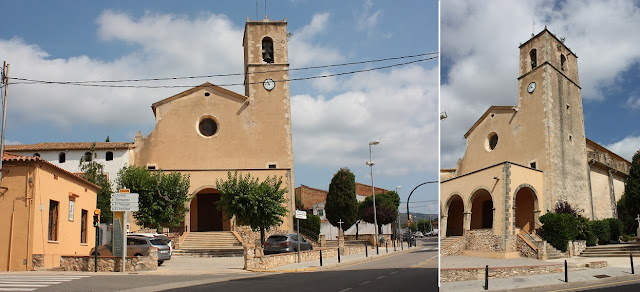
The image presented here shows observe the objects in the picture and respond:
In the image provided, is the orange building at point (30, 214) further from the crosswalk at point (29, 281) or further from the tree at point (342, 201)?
the tree at point (342, 201)

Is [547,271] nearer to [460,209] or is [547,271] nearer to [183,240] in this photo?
[460,209]

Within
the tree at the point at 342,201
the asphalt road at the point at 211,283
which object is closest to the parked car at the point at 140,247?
the asphalt road at the point at 211,283

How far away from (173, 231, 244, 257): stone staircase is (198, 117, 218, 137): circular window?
8.40 m

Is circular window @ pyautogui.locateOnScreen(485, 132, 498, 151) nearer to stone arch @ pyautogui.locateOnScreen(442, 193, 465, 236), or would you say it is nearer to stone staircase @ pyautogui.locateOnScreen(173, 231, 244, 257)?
stone arch @ pyautogui.locateOnScreen(442, 193, 465, 236)

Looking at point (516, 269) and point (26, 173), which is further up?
point (26, 173)

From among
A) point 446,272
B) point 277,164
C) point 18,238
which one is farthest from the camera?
point 277,164

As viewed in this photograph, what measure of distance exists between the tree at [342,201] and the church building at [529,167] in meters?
24.0

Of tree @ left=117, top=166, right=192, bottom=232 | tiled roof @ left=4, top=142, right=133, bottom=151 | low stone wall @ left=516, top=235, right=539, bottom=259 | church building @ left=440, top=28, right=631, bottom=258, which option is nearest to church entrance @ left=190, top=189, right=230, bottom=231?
tree @ left=117, top=166, right=192, bottom=232

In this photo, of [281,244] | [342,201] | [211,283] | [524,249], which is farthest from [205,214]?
[524,249]

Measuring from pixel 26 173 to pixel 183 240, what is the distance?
14.4 metres

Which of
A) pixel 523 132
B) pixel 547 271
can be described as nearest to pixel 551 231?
pixel 523 132

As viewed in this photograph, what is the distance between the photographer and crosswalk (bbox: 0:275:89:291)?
41.2ft

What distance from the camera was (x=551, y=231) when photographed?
73.2ft

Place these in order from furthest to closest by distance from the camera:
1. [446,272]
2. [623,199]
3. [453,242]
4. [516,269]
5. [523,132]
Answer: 1. [523,132]
2. [623,199]
3. [516,269]
4. [453,242]
5. [446,272]
